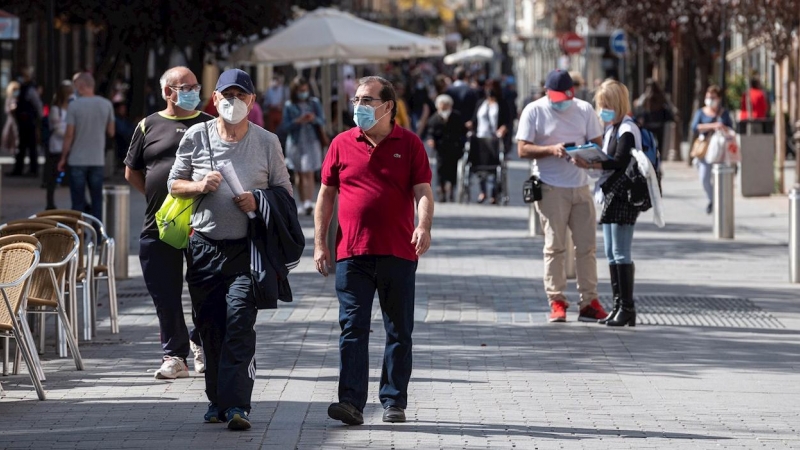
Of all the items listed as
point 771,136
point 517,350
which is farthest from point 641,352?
point 771,136

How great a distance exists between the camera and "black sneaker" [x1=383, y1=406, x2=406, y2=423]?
792 centimetres

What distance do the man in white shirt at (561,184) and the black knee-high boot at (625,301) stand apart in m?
0.26

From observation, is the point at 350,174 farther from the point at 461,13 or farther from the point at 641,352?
the point at 461,13

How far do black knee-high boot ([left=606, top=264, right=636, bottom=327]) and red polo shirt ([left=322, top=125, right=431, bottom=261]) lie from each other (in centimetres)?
402

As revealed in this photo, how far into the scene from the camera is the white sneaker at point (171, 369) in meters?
9.40

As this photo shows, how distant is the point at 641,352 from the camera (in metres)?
10.5

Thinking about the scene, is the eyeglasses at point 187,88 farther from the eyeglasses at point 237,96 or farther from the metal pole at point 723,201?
the metal pole at point 723,201

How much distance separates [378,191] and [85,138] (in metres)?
9.67

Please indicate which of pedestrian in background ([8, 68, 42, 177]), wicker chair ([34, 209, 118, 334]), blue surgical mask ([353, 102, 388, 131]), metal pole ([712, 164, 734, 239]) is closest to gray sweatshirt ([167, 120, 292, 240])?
blue surgical mask ([353, 102, 388, 131])

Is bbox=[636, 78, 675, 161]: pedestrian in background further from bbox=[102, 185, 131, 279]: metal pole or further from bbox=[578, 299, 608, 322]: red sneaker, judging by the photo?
bbox=[578, 299, 608, 322]: red sneaker

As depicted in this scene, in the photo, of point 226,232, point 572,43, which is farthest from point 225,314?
point 572,43

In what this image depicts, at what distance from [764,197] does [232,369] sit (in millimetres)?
18446

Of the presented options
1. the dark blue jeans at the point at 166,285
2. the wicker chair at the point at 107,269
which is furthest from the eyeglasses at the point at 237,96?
the wicker chair at the point at 107,269

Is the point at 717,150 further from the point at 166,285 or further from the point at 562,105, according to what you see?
the point at 166,285
